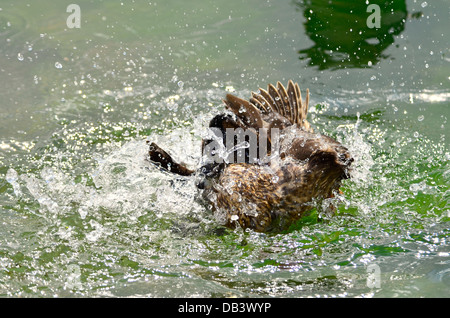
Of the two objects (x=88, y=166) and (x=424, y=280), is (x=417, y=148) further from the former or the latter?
(x=88, y=166)

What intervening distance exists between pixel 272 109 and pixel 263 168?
0.91 meters

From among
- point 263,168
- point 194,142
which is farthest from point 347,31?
point 263,168

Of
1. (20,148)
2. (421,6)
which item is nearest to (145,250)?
(20,148)

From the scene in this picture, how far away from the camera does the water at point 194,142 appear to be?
451 centimetres

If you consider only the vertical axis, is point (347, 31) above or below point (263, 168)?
above

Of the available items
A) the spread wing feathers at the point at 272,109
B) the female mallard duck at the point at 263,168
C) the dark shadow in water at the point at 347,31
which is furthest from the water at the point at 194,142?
the spread wing feathers at the point at 272,109

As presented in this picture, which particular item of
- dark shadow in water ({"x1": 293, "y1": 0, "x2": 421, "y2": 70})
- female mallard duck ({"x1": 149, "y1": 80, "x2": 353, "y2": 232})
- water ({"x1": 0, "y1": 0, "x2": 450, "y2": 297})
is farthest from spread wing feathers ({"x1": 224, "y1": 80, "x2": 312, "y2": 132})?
dark shadow in water ({"x1": 293, "y1": 0, "x2": 421, "y2": 70})

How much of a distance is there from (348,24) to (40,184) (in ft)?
15.6

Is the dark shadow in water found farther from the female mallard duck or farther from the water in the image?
the female mallard duck

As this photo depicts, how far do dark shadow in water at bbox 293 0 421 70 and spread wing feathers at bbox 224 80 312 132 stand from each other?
2301mm

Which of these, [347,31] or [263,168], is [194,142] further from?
[347,31]

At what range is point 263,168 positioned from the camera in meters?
4.96

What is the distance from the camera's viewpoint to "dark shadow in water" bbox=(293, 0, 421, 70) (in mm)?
8062

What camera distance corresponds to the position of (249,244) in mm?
4805
